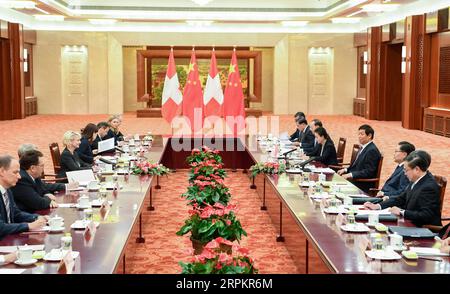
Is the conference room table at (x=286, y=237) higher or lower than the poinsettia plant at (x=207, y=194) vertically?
higher

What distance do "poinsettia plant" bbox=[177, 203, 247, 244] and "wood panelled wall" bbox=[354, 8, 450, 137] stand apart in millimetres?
11802

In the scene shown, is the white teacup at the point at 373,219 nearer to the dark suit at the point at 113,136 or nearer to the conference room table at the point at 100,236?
the conference room table at the point at 100,236

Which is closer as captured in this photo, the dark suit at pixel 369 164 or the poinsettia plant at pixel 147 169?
the poinsettia plant at pixel 147 169

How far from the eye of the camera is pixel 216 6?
2128 cm

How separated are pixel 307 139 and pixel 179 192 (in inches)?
86.8

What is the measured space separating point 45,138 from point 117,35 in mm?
8968

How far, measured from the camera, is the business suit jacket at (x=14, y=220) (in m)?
4.32

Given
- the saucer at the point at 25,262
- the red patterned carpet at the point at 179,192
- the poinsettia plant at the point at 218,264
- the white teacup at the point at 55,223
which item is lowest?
the red patterned carpet at the point at 179,192

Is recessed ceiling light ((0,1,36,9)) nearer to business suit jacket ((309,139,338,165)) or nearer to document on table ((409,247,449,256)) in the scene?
business suit jacket ((309,139,338,165))

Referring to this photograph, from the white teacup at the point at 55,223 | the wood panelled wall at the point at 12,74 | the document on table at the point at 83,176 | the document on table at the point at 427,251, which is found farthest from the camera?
the wood panelled wall at the point at 12,74

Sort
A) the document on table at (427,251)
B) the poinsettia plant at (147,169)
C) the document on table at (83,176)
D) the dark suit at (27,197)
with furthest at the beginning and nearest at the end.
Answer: the poinsettia plant at (147,169) < the document on table at (83,176) < the dark suit at (27,197) < the document on table at (427,251)

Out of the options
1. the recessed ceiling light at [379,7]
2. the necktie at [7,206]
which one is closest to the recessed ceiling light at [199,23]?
the recessed ceiling light at [379,7]

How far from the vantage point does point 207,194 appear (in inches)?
260

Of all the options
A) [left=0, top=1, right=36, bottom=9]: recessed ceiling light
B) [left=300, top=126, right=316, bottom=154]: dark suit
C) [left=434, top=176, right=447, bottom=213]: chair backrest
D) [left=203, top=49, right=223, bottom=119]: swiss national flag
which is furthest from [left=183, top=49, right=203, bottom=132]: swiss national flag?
[left=434, top=176, right=447, bottom=213]: chair backrest
